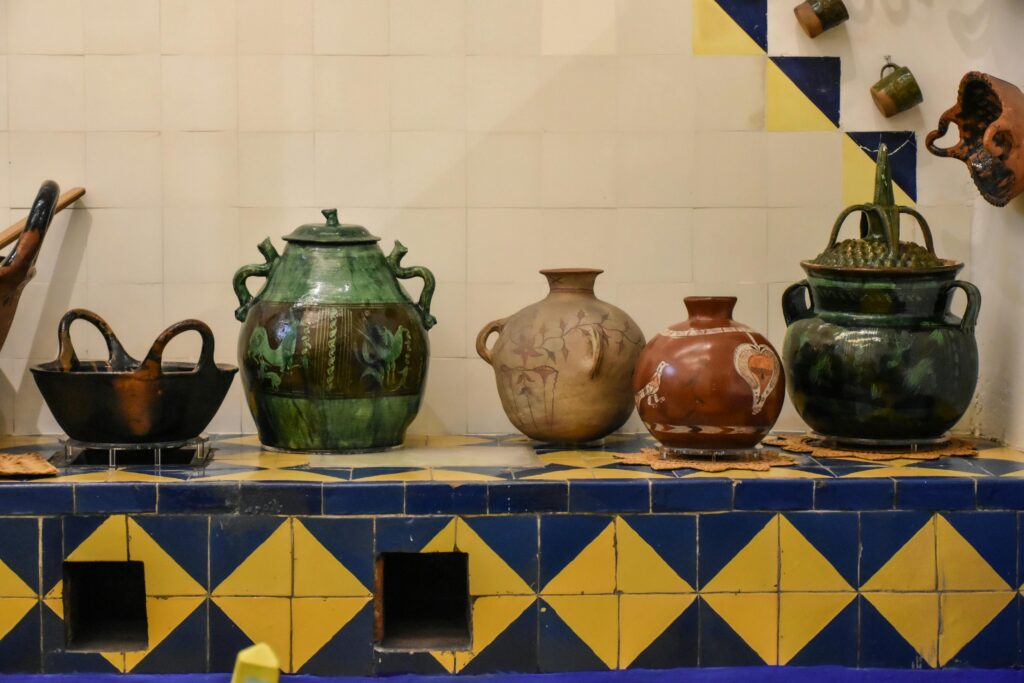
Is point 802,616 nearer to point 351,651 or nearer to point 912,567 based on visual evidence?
point 912,567

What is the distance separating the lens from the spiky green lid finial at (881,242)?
11.1 feet

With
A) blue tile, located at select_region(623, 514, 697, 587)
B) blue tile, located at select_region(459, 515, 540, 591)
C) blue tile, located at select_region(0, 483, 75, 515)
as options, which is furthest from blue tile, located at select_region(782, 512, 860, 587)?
blue tile, located at select_region(0, 483, 75, 515)

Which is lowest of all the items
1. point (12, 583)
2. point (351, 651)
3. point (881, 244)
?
point (351, 651)

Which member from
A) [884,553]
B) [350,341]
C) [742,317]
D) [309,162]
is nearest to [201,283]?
[309,162]

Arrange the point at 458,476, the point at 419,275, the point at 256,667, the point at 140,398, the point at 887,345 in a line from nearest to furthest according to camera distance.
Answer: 1. the point at 256,667
2. the point at 458,476
3. the point at 140,398
4. the point at 887,345
5. the point at 419,275

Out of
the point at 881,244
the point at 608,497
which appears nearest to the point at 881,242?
the point at 881,244

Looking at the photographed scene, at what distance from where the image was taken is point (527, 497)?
2994 mm

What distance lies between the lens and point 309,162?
3.79 metres

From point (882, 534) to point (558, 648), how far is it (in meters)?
0.78

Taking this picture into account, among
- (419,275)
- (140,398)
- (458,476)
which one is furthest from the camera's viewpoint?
(419,275)

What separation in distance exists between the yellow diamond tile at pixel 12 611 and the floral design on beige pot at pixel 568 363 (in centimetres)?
127

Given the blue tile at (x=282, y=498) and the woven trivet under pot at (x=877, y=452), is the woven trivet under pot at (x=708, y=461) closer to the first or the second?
the woven trivet under pot at (x=877, y=452)


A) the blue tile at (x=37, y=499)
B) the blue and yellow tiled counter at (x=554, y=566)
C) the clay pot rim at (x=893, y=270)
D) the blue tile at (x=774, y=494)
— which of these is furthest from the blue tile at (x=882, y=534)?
the blue tile at (x=37, y=499)

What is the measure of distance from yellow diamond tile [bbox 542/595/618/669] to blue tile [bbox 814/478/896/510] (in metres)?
0.52
